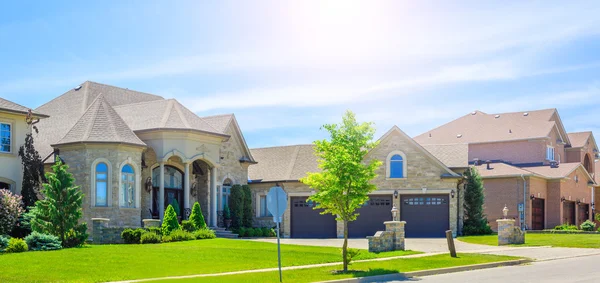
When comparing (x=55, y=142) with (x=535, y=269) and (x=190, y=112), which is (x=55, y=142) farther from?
(x=535, y=269)

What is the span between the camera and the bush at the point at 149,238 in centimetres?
3138

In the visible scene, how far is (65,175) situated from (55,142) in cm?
891

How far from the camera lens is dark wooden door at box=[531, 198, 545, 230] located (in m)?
49.7

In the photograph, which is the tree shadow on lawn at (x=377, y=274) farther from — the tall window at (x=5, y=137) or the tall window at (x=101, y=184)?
the tall window at (x=5, y=137)

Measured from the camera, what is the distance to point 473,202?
139 feet

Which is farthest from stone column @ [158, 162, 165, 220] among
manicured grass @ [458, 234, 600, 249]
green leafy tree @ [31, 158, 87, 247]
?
manicured grass @ [458, 234, 600, 249]

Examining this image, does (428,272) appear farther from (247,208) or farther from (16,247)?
(247,208)

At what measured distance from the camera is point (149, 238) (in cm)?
3148

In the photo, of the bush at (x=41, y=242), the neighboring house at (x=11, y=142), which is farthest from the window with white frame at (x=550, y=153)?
the bush at (x=41, y=242)

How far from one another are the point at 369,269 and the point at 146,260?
7258 mm

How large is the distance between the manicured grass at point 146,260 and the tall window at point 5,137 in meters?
10.1

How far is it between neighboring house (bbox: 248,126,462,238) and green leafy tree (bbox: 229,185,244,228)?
3294mm

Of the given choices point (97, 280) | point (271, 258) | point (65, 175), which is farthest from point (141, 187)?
point (97, 280)

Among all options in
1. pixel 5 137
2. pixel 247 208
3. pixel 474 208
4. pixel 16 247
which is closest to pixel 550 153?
pixel 474 208
